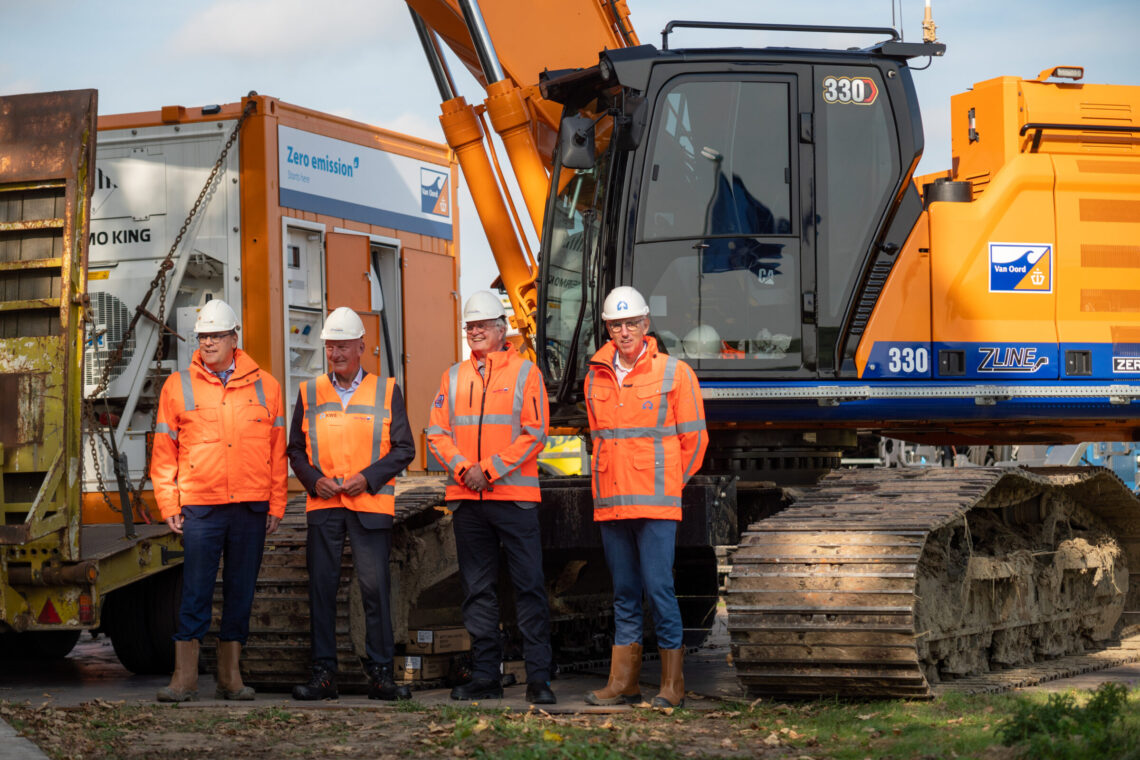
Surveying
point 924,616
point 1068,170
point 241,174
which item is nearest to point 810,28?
Result: point 1068,170

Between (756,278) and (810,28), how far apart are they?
4.63ft

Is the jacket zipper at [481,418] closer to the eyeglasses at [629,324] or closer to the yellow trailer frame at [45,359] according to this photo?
the eyeglasses at [629,324]

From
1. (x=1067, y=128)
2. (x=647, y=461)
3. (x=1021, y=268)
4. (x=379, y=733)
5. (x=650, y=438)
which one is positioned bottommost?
(x=379, y=733)

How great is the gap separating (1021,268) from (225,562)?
447cm

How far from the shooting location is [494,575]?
25.1 feet

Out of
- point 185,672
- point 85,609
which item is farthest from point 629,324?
point 85,609

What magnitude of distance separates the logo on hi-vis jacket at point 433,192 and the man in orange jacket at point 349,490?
3.73 meters

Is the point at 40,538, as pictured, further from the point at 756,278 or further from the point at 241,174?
the point at 756,278

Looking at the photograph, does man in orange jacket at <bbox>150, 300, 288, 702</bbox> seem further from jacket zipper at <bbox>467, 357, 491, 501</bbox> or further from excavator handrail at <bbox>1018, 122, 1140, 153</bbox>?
excavator handrail at <bbox>1018, 122, 1140, 153</bbox>

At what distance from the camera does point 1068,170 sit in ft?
28.0

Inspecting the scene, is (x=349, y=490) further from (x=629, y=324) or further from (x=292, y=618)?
(x=629, y=324)

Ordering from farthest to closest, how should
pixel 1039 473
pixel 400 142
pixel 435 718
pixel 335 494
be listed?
pixel 400 142, pixel 1039 473, pixel 335 494, pixel 435 718

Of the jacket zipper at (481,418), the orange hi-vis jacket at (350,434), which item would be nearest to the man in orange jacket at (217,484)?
the orange hi-vis jacket at (350,434)

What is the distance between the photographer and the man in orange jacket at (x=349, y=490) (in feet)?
25.3
